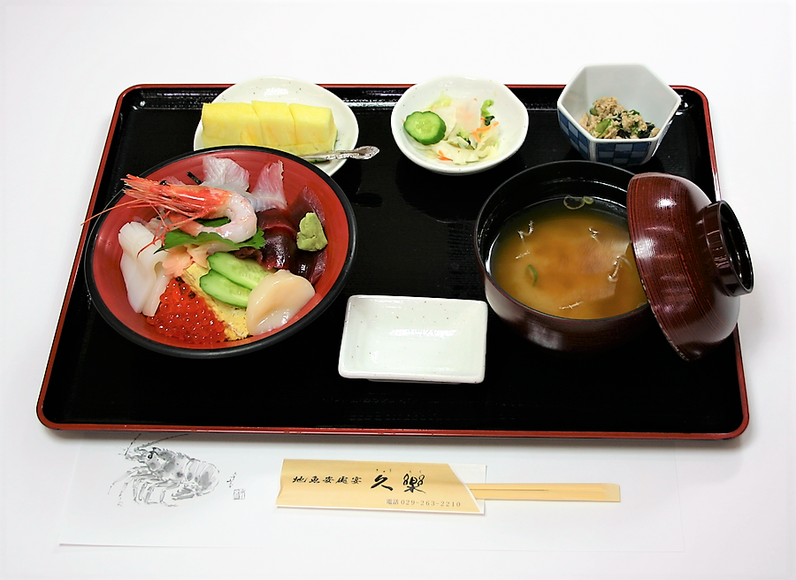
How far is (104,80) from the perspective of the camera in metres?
2.51

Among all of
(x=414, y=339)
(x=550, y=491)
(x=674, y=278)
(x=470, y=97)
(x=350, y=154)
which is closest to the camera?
(x=674, y=278)

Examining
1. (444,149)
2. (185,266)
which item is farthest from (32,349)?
(444,149)

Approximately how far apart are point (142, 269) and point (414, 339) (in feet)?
2.39

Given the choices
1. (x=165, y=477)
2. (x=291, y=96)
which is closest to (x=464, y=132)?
(x=291, y=96)

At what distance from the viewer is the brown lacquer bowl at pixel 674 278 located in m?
1.33

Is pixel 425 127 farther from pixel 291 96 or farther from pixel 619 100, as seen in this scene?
pixel 619 100

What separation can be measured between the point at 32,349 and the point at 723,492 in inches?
74.5

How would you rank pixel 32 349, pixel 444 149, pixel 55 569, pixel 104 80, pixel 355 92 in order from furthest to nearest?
pixel 104 80 → pixel 355 92 → pixel 444 149 → pixel 32 349 → pixel 55 569

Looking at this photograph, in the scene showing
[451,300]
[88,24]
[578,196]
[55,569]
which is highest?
[88,24]

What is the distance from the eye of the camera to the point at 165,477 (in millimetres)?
1628

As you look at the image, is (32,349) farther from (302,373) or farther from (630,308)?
(630,308)

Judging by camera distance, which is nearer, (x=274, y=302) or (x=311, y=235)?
(x=274, y=302)

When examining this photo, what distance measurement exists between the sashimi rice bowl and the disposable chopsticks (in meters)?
0.60

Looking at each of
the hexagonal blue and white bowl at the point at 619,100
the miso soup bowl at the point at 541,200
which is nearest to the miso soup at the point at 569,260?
the miso soup bowl at the point at 541,200
